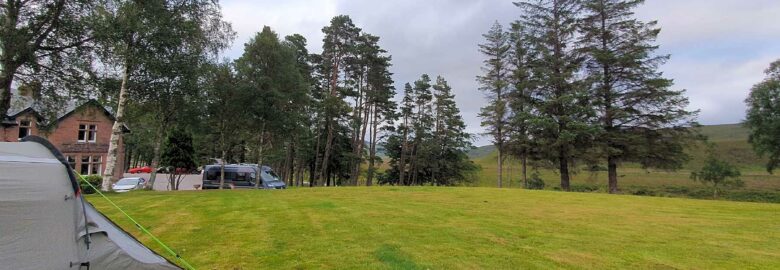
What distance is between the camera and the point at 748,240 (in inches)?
354

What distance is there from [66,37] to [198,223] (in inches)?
468

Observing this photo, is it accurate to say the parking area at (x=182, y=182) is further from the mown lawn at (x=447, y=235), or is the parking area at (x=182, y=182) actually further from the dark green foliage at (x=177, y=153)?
the mown lawn at (x=447, y=235)

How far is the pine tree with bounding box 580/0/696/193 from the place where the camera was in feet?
91.4

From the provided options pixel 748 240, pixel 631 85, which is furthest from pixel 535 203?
pixel 631 85

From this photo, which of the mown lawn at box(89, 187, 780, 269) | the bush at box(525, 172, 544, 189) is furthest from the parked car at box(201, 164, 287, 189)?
the bush at box(525, 172, 544, 189)

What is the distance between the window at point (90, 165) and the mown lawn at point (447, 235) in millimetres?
29341

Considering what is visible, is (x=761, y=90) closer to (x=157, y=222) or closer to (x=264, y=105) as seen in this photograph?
(x=264, y=105)

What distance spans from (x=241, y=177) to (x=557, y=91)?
22.5 metres

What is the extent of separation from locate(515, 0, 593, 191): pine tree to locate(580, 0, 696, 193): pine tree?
1.14 m

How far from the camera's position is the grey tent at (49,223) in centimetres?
494

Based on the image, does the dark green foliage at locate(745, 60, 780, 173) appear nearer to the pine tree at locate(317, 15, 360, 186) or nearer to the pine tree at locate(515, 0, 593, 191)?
the pine tree at locate(515, 0, 593, 191)

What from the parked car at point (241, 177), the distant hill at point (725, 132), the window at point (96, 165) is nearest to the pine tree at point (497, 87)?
the parked car at point (241, 177)

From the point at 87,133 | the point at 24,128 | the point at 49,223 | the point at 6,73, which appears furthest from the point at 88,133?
the point at 49,223

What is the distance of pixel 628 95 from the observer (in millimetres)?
28938
